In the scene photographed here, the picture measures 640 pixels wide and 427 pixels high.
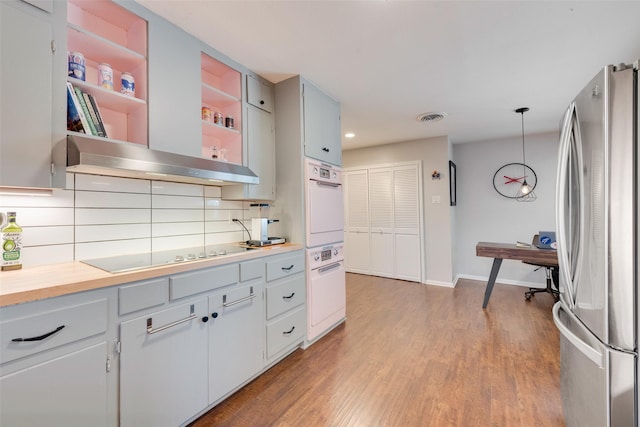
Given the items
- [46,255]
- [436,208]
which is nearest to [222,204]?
[46,255]

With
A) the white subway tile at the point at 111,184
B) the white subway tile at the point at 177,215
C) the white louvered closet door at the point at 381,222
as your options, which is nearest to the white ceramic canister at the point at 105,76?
the white subway tile at the point at 111,184

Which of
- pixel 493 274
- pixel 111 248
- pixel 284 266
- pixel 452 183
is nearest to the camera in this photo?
pixel 111 248

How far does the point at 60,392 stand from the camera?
1026mm

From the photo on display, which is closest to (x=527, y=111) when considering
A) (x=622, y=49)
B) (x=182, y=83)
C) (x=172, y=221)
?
(x=622, y=49)

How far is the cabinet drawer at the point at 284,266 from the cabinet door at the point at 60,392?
1.02m

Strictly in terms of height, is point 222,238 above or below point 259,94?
below

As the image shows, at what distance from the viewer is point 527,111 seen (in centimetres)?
313

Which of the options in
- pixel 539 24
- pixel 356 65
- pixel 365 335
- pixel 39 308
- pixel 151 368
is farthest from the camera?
pixel 365 335

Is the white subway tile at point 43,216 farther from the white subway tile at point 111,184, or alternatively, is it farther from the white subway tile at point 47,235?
the white subway tile at point 111,184

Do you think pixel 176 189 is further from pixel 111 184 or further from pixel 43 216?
pixel 43 216

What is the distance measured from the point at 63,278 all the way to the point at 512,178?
17.6 feet

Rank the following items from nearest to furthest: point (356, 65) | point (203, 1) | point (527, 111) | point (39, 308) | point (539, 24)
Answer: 1. point (39, 308)
2. point (203, 1)
3. point (539, 24)
4. point (356, 65)
5. point (527, 111)

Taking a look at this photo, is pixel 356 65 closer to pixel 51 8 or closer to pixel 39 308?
pixel 51 8

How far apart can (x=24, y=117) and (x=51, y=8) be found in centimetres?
54
